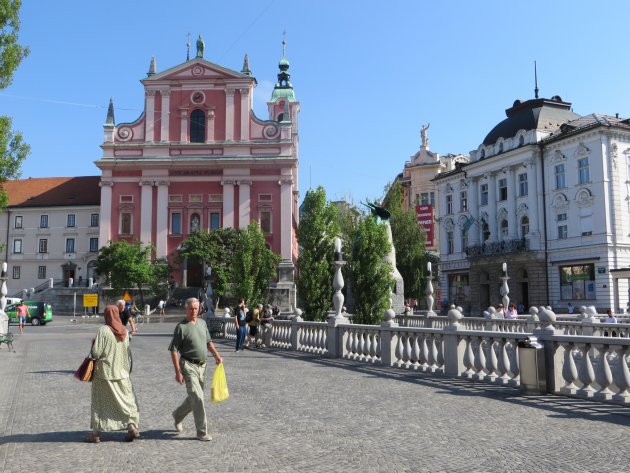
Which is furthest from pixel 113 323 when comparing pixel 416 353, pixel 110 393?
pixel 416 353

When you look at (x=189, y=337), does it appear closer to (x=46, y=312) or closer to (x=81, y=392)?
(x=81, y=392)

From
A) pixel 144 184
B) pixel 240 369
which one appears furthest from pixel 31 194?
pixel 240 369

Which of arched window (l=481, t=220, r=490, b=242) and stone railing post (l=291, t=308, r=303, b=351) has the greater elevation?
arched window (l=481, t=220, r=490, b=242)

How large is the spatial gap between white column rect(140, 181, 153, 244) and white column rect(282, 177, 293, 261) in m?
12.2

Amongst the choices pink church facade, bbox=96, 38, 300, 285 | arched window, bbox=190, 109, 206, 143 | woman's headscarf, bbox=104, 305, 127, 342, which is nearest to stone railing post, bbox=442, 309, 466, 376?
woman's headscarf, bbox=104, 305, 127, 342

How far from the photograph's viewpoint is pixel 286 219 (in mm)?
56844

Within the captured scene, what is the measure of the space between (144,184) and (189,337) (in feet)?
172

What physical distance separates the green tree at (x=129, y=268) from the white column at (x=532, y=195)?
30700 millimetres

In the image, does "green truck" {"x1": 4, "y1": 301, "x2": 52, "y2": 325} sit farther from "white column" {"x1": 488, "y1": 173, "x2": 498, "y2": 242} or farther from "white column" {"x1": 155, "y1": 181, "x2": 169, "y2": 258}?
"white column" {"x1": 488, "y1": 173, "x2": 498, "y2": 242}

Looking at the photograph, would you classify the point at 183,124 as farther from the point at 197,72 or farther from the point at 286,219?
the point at 286,219

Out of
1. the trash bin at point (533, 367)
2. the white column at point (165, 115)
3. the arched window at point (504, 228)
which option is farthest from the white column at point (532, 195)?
the trash bin at point (533, 367)

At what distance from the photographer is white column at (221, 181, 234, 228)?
56562 millimetres

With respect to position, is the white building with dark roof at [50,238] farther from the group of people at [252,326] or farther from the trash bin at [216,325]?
the group of people at [252,326]

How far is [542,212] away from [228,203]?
27647 millimetres
